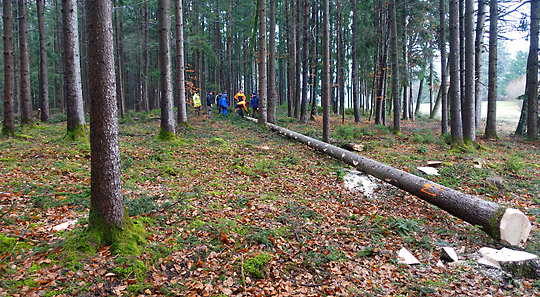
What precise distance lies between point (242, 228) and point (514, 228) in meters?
4.78

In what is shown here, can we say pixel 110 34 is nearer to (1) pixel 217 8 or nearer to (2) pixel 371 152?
(2) pixel 371 152

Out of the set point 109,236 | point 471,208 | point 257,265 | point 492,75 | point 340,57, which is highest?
point 340,57

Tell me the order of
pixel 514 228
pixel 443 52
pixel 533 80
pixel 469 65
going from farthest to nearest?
pixel 443 52
pixel 533 80
pixel 469 65
pixel 514 228

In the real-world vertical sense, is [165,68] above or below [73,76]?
above

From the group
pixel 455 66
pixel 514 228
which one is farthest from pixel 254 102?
pixel 514 228

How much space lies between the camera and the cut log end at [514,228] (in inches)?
199

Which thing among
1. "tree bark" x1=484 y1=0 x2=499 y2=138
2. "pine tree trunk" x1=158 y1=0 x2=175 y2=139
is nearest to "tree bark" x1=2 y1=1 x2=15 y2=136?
"pine tree trunk" x1=158 y1=0 x2=175 y2=139

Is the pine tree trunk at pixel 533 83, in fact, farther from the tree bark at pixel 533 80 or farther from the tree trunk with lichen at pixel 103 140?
the tree trunk with lichen at pixel 103 140

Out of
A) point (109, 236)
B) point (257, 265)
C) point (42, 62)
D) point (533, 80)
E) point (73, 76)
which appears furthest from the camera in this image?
point (42, 62)

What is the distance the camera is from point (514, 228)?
512cm

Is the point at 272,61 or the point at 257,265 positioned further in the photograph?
the point at 272,61

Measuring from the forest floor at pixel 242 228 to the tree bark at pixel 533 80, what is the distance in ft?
22.4

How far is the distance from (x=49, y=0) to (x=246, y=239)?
3820 cm

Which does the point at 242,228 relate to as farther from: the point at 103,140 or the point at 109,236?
the point at 103,140
